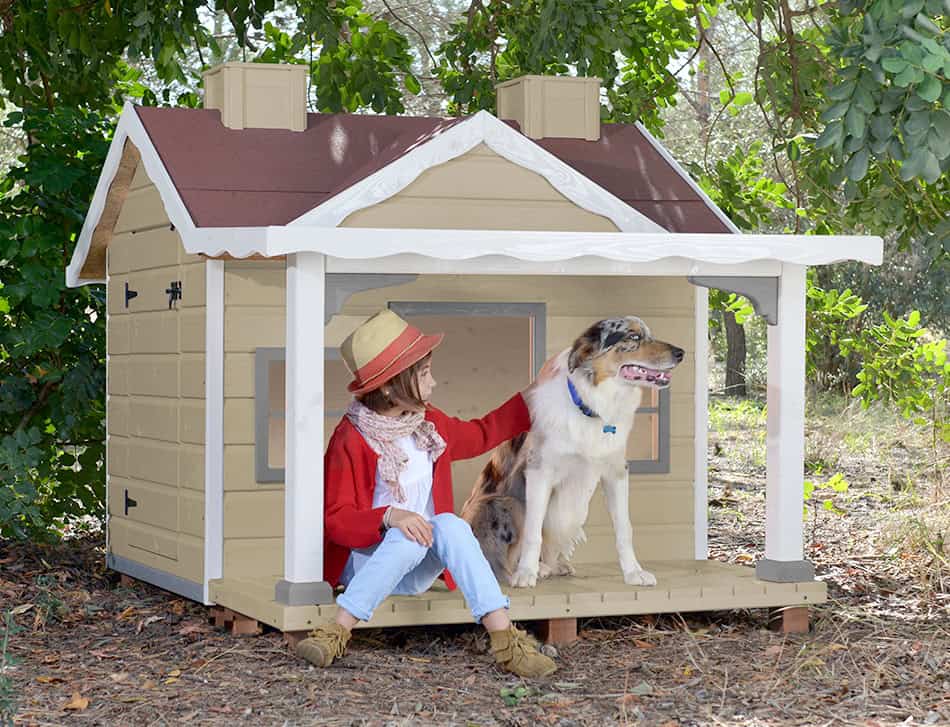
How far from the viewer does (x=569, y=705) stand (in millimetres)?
5957

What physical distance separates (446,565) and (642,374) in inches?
54.3

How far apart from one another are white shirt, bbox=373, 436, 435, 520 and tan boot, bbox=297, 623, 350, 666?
66 cm

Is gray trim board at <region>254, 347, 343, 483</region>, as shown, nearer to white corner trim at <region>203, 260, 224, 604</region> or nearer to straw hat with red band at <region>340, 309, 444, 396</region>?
white corner trim at <region>203, 260, 224, 604</region>

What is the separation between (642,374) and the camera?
707cm

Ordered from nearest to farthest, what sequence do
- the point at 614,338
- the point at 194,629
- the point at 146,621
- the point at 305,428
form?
the point at 305,428, the point at 614,338, the point at 194,629, the point at 146,621

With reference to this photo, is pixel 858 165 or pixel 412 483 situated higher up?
pixel 858 165

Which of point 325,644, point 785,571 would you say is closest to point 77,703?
point 325,644

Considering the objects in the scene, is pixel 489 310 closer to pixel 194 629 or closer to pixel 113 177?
pixel 194 629

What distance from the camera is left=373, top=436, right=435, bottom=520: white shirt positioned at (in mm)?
6766

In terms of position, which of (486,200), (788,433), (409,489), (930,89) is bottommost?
(409,489)

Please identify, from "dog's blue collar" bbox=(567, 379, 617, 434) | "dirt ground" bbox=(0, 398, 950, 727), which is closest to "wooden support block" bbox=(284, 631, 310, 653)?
"dirt ground" bbox=(0, 398, 950, 727)

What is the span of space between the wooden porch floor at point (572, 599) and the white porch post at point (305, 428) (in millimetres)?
162

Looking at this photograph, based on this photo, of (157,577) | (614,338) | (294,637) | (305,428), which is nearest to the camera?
(305,428)

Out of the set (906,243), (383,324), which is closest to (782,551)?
(383,324)
